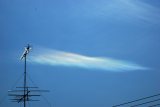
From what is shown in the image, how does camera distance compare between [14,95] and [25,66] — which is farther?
[14,95]

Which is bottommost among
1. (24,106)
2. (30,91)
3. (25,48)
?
(24,106)

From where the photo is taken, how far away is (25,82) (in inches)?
1442

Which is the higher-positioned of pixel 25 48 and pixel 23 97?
pixel 25 48

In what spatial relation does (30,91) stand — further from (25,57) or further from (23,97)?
(25,57)

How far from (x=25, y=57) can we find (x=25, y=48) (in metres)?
1.66

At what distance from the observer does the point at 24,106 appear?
3638 cm

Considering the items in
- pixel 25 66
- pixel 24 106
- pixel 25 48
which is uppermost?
pixel 25 48

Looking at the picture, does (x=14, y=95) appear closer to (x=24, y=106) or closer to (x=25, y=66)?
(x=24, y=106)

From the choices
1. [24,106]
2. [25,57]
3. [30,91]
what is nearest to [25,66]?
[25,57]

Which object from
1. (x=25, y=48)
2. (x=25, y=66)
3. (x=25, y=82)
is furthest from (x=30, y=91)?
(x=25, y=48)

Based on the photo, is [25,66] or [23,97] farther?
[23,97]

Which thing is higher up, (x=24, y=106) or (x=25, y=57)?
(x=25, y=57)

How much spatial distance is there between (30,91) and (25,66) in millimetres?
4759

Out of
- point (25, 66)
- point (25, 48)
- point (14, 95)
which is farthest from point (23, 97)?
point (25, 48)
